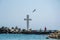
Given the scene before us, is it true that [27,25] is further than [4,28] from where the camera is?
No

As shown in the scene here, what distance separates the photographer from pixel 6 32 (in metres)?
63.3

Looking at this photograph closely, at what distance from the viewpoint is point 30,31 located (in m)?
57.9

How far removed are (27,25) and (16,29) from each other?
4.57 meters

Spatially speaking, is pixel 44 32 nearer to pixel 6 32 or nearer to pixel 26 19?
pixel 26 19

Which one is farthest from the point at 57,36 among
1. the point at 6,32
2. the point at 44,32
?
the point at 6,32

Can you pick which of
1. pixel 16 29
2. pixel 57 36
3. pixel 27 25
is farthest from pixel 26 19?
pixel 57 36

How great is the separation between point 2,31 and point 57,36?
34697mm

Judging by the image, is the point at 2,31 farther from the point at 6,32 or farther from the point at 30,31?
the point at 30,31

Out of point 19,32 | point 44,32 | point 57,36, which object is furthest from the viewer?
point 19,32

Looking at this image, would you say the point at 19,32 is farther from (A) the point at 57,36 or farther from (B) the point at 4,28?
(A) the point at 57,36

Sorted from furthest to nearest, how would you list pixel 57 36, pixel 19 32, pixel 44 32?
pixel 19 32, pixel 44 32, pixel 57 36

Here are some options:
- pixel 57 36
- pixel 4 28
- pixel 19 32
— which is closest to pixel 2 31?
pixel 4 28

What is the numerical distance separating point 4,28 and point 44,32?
12.2 m

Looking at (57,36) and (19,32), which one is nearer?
(57,36)
